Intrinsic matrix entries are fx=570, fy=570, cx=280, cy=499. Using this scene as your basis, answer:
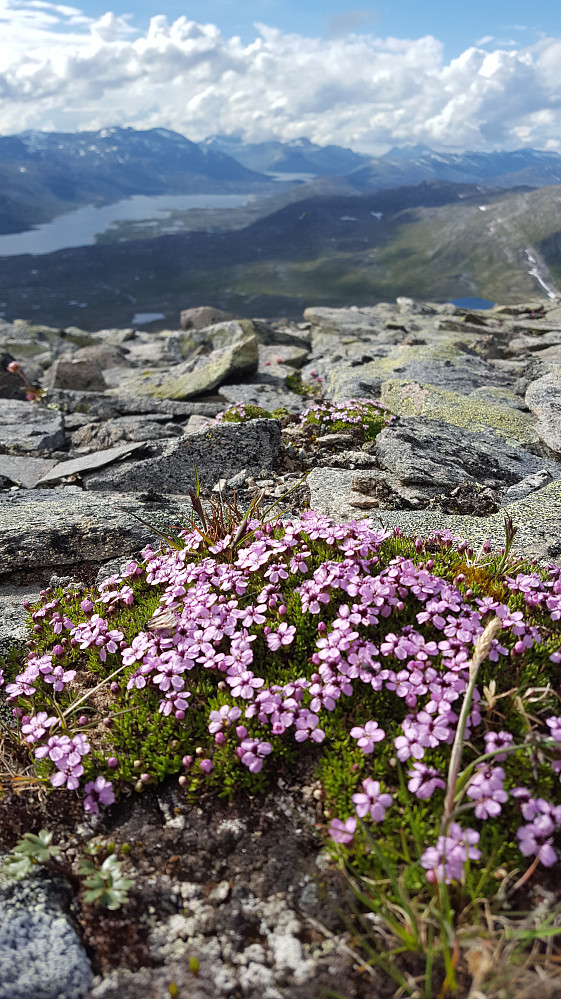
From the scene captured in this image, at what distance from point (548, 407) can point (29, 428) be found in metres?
12.3

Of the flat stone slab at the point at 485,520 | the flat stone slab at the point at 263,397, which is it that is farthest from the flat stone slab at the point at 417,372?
the flat stone slab at the point at 485,520

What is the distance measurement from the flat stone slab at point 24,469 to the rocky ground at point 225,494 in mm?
60

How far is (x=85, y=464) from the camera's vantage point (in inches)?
434

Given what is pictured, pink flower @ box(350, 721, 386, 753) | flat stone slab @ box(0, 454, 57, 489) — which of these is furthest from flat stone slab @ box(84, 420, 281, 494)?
pink flower @ box(350, 721, 386, 753)

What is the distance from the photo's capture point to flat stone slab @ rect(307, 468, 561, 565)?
6562 millimetres

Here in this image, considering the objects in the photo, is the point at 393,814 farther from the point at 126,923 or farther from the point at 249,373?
the point at 249,373

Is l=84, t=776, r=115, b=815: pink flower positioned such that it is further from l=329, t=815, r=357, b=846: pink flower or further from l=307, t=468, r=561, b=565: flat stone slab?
l=307, t=468, r=561, b=565: flat stone slab

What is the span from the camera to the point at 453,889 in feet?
11.3

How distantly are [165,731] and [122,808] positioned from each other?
0.62 meters

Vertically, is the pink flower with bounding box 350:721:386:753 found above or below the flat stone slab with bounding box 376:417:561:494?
above

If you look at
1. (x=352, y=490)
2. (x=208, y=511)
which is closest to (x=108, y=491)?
(x=208, y=511)

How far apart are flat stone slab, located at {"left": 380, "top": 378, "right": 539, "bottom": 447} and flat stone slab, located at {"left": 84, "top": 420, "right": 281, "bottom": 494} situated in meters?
3.87

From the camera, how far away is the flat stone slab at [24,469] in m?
11.1

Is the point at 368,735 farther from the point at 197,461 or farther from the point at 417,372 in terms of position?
the point at 417,372
